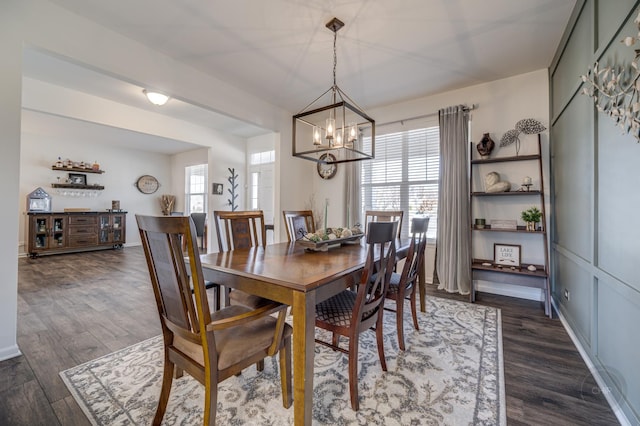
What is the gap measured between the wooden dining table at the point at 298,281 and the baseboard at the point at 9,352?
158 centimetres

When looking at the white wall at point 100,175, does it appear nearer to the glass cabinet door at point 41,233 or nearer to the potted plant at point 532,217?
the glass cabinet door at point 41,233

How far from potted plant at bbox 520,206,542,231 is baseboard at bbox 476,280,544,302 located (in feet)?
2.57

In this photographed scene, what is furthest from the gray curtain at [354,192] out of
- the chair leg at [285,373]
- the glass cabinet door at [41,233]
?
the glass cabinet door at [41,233]

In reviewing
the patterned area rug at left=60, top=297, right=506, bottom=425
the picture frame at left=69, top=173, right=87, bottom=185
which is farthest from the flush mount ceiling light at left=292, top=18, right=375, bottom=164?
the picture frame at left=69, top=173, right=87, bottom=185

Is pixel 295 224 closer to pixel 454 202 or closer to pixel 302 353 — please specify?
pixel 302 353

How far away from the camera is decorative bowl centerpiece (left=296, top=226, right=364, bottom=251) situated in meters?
2.16

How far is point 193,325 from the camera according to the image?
45.2 inches

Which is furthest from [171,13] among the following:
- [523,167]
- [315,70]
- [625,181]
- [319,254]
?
[523,167]

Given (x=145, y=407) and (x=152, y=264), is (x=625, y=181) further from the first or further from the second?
(x=145, y=407)

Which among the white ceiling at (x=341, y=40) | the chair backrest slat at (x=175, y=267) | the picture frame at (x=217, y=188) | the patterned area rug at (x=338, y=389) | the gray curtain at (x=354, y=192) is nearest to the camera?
the chair backrest slat at (x=175, y=267)

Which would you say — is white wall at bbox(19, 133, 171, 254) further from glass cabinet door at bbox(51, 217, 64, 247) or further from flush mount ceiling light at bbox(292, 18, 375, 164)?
flush mount ceiling light at bbox(292, 18, 375, 164)

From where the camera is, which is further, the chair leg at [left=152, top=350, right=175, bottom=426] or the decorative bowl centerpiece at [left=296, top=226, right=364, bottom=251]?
the decorative bowl centerpiece at [left=296, top=226, right=364, bottom=251]

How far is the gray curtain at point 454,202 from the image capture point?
3492 mm

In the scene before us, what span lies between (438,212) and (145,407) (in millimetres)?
3587
